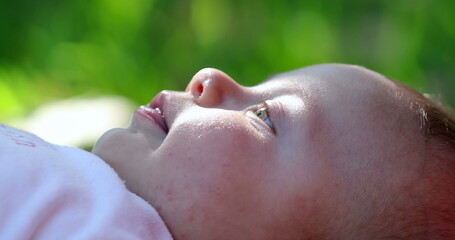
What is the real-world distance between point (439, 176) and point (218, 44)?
6.66 feet

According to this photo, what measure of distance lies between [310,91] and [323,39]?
177 centimetres

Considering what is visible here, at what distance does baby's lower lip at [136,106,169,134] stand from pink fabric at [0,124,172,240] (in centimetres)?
17

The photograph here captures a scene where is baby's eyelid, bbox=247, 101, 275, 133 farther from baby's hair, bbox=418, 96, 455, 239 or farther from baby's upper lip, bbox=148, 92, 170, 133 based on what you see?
baby's hair, bbox=418, 96, 455, 239

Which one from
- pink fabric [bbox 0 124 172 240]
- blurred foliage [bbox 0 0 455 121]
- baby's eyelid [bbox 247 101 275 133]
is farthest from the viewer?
blurred foliage [bbox 0 0 455 121]

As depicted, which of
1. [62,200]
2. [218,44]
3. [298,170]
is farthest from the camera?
[218,44]

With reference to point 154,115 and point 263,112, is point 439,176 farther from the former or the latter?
point 154,115

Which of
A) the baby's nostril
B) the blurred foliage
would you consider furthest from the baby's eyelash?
the blurred foliage

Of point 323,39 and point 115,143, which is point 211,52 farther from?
point 115,143

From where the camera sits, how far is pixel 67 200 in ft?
3.90

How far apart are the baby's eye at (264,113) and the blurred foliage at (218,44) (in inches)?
64.2

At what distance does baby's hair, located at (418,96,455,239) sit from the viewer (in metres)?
1.33

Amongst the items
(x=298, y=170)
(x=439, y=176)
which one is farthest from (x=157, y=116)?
(x=439, y=176)

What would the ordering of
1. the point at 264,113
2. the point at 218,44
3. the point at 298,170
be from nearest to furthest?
the point at 298,170 < the point at 264,113 < the point at 218,44

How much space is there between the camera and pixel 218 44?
10.8 ft
